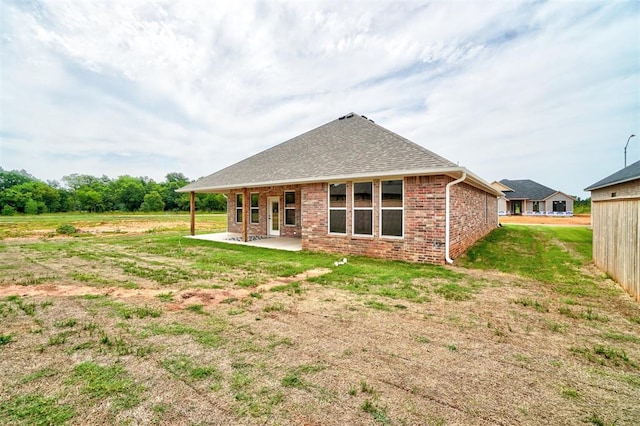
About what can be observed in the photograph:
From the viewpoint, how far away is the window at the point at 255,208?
49.6ft

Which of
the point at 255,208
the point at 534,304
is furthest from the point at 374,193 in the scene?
the point at 255,208

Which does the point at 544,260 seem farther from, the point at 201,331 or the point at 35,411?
the point at 35,411

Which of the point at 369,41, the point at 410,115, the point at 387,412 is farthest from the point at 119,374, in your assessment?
the point at 410,115

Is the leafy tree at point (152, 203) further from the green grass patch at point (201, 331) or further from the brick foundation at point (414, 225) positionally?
the green grass patch at point (201, 331)

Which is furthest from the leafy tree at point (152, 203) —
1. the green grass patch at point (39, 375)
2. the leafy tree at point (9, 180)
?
the green grass patch at point (39, 375)

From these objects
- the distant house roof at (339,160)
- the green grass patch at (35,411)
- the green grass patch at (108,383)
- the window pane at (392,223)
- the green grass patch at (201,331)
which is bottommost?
the green grass patch at (201,331)

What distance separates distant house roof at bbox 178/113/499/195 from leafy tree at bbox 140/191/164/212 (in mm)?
53927

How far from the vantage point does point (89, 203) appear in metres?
57.9

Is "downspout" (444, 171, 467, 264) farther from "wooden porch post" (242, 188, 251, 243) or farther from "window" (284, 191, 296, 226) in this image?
"wooden porch post" (242, 188, 251, 243)

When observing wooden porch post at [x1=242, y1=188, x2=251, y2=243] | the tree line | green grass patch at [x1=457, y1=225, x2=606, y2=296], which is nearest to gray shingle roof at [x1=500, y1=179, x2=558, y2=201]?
green grass patch at [x1=457, y1=225, x2=606, y2=296]

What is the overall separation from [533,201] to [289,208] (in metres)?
42.3

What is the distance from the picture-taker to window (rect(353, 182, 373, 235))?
8.88m

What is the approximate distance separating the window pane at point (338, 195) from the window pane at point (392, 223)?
153 cm

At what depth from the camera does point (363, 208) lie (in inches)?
354
